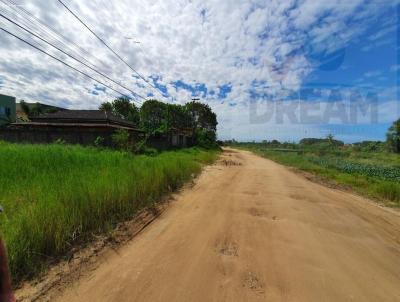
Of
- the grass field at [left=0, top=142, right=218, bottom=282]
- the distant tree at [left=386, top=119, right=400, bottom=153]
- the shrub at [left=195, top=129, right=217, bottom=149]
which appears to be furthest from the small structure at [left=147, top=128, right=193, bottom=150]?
the distant tree at [left=386, top=119, right=400, bottom=153]

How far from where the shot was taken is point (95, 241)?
14.3 feet

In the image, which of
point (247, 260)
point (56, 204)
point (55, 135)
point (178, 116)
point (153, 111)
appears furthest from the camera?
point (178, 116)

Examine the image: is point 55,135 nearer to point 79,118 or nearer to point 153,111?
point 79,118

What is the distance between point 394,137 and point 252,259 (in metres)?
62.8

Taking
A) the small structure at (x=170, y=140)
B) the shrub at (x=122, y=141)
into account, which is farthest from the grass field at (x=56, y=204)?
the small structure at (x=170, y=140)

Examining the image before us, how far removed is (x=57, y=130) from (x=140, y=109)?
30155 millimetres

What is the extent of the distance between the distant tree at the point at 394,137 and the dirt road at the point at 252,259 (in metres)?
57.0

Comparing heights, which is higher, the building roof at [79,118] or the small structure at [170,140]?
the building roof at [79,118]

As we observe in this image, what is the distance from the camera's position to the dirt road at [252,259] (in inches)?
121

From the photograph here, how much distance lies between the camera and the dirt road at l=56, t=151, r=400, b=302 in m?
3.07

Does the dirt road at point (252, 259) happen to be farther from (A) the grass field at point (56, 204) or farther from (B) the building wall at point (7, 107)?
(B) the building wall at point (7, 107)

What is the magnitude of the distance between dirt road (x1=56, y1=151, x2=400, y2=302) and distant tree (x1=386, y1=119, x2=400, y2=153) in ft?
187

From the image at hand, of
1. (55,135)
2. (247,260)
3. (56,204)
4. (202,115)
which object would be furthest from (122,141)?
(202,115)

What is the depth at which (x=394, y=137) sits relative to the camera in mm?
52125
